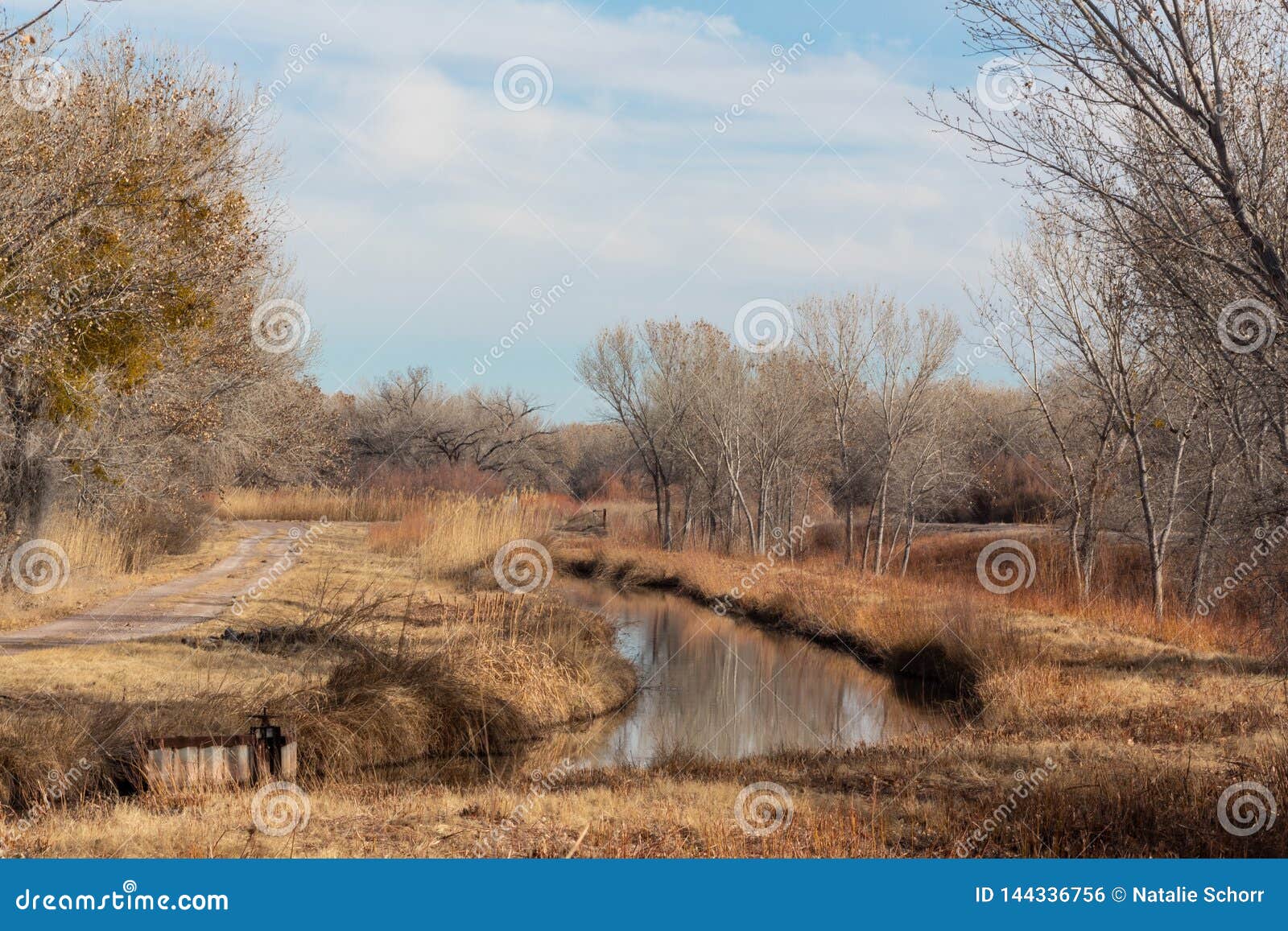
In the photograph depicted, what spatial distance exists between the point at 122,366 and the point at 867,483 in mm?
29260

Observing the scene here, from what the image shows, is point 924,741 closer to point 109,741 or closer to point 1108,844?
point 1108,844

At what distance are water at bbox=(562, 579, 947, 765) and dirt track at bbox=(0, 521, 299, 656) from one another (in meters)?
6.45

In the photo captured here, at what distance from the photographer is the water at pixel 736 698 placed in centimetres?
1275

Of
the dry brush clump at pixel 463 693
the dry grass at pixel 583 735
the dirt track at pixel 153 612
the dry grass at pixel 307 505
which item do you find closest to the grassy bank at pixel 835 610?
the dry grass at pixel 583 735

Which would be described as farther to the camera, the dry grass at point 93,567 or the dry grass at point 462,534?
the dry grass at point 462,534

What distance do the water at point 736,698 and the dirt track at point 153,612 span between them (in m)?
6.45

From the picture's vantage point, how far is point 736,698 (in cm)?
1572

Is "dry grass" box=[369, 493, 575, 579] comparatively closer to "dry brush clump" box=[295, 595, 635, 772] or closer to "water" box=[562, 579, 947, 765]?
"water" box=[562, 579, 947, 765]

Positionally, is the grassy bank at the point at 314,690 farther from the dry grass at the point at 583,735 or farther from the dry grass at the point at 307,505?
the dry grass at the point at 307,505

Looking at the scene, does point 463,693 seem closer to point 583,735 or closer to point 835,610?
point 583,735

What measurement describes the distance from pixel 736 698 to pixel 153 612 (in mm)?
8783

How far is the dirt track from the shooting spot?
546 inches

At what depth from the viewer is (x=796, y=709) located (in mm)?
15156

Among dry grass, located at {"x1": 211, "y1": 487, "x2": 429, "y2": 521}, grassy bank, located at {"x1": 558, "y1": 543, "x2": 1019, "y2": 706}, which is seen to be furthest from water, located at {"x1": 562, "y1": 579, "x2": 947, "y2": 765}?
dry grass, located at {"x1": 211, "y1": 487, "x2": 429, "y2": 521}
